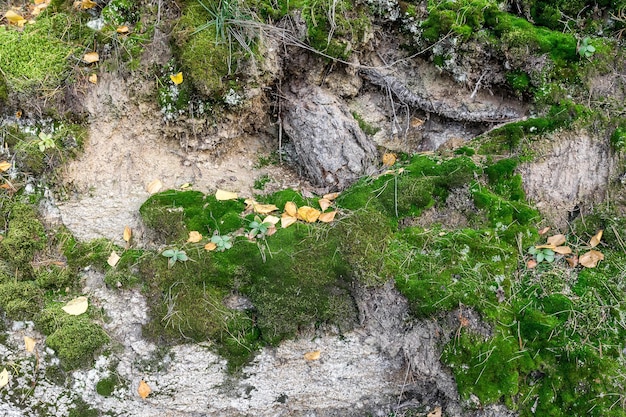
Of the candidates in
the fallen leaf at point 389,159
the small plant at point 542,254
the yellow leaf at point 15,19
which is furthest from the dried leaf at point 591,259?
the yellow leaf at point 15,19

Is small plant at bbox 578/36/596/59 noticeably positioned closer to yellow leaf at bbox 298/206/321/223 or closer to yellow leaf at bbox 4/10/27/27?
yellow leaf at bbox 298/206/321/223

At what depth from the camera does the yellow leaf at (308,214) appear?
3279mm

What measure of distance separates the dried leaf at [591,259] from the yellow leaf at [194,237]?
270 cm

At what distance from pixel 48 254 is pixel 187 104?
1557 millimetres

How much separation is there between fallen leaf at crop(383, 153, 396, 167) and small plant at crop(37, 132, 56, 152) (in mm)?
2708

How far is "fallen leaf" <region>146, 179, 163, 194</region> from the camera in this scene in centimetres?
364

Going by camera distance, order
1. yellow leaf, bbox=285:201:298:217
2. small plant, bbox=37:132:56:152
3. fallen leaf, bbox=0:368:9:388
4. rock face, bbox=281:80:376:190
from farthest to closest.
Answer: rock face, bbox=281:80:376:190 → small plant, bbox=37:132:56:152 → yellow leaf, bbox=285:201:298:217 → fallen leaf, bbox=0:368:9:388

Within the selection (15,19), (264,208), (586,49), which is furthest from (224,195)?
(586,49)

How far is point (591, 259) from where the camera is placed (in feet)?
10.5

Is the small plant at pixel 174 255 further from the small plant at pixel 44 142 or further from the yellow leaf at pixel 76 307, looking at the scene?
the small plant at pixel 44 142

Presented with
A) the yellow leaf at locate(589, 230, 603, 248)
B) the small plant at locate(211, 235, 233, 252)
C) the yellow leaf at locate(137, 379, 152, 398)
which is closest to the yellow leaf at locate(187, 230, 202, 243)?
the small plant at locate(211, 235, 233, 252)

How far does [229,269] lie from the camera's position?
10.3 feet

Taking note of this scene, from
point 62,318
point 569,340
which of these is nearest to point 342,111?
point 569,340

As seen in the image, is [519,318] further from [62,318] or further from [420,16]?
[62,318]
